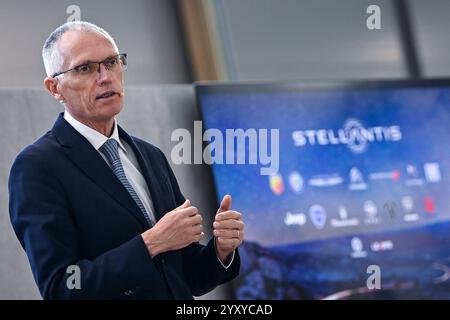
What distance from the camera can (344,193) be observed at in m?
4.47

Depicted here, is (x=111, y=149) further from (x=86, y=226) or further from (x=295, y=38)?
(x=295, y=38)

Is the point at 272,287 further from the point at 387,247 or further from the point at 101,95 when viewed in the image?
the point at 101,95

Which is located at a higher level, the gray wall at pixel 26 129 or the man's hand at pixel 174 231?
the gray wall at pixel 26 129

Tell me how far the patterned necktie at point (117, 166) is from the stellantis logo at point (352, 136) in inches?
104

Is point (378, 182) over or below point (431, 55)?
below

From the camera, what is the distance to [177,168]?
393 cm

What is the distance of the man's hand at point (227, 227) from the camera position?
1.75 metres

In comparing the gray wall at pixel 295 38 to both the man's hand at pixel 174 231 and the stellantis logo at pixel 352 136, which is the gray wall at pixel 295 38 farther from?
the man's hand at pixel 174 231

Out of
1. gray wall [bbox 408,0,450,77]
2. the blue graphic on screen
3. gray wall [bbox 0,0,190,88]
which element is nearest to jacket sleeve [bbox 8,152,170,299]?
gray wall [bbox 0,0,190,88]

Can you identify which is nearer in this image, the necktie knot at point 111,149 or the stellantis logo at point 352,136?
the necktie knot at point 111,149

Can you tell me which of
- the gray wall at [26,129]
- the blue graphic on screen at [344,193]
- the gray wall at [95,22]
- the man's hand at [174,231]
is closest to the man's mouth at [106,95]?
the man's hand at [174,231]

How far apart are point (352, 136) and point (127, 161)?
2915 mm
